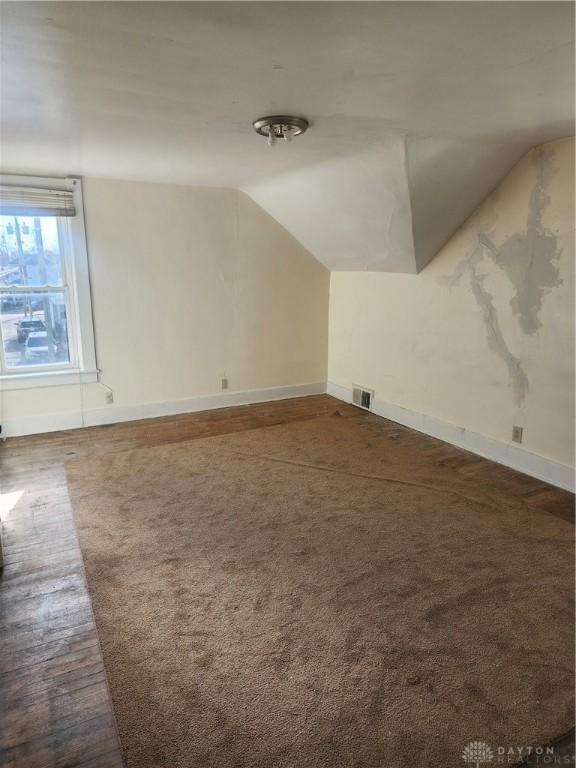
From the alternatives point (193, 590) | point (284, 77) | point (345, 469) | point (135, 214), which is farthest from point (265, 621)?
point (135, 214)

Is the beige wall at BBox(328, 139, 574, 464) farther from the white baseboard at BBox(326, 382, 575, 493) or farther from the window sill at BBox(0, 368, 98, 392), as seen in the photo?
the window sill at BBox(0, 368, 98, 392)

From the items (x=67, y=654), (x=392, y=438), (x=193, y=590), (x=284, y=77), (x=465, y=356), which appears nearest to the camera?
(x=67, y=654)

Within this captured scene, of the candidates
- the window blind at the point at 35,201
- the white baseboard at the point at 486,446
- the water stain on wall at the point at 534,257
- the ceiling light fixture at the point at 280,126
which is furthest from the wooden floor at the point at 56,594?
the ceiling light fixture at the point at 280,126

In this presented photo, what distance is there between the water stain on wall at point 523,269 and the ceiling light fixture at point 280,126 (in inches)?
61.5

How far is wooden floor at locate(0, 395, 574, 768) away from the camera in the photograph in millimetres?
1442

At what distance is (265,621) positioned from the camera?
1.91 meters

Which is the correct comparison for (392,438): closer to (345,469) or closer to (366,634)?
(345,469)

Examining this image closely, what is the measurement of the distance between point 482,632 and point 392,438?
7.11 feet

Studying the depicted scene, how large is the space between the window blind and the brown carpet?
6.64ft

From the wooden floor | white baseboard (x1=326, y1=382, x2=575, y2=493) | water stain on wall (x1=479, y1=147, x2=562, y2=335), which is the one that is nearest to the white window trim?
the wooden floor

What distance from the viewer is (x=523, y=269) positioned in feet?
10.3

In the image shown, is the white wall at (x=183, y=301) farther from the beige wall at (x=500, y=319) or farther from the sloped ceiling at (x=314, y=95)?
the beige wall at (x=500, y=319)

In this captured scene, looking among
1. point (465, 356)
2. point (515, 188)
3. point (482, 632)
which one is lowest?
point (482, 632)

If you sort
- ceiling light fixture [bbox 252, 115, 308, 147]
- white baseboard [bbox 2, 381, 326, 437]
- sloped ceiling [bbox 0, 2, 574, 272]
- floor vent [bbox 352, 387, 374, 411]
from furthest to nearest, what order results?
floor vent [bbox 352, 387, 374, 411], white baseboard [bbox 2, 381, 326, 437], ceiling light fixture [bbox 252, 115, 308, 147], sloped ceiling [bbox 0, 2, 574, 272]
